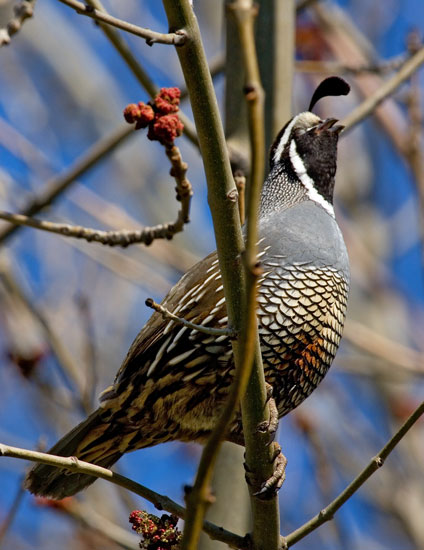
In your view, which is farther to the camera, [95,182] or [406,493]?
[95,182]

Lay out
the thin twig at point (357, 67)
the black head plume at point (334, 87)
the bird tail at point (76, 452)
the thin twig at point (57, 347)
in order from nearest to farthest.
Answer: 1. the bird tail at point (76, 452)
2. the black head plume at point (334, 87)
3. the thin twig at point (57, 347)
4. the thin twig at point (357, 67)

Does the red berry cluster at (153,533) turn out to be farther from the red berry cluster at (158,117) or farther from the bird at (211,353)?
the red berry cluster at (158,117)

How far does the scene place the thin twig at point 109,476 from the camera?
2.23m

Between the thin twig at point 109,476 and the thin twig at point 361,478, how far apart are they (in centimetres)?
18

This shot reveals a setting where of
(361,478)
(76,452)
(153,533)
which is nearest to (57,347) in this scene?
(76,452)

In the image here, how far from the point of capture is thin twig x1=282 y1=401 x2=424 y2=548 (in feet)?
7.78

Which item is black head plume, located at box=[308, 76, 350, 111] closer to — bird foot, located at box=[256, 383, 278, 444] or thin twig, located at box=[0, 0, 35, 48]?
thin twig, located at box=[0, 0, 35, 48]

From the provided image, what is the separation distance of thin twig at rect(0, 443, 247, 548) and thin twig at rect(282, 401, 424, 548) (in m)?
0.18

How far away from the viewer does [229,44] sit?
3961mm

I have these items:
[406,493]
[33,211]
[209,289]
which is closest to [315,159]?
[209,289]

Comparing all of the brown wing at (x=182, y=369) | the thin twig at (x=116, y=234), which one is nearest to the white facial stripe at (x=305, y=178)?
the brown wing at (x=182, y=369)

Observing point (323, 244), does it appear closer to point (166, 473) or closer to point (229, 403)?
point (229, 403)

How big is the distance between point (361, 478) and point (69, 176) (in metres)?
1.98

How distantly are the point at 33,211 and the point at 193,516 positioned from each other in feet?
7.85
